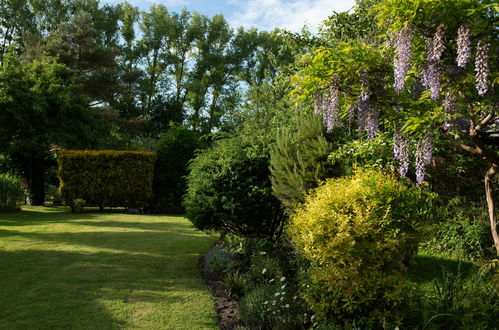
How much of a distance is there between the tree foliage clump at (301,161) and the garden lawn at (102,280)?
6.86ft

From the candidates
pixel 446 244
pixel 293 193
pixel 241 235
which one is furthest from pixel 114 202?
pixel 446 244

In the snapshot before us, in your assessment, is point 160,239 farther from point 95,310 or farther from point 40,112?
point 40,112

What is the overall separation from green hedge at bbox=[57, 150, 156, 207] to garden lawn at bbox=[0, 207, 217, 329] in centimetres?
565

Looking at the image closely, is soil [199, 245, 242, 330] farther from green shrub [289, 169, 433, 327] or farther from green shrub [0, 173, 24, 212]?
green shrub [0, 173, 24, 212]

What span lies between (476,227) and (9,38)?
34386mm

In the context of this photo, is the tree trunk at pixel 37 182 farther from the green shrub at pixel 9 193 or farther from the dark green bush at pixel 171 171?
the dark green bush at pixel 171 171

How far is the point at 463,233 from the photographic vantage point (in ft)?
25.5

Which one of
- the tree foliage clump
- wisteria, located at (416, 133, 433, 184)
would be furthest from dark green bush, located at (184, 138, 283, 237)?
wisteria, located at (416, 133, 433, 184)

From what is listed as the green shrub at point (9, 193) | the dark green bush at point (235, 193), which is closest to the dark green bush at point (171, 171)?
the green shrub at point (9, 193)

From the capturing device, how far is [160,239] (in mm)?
10008

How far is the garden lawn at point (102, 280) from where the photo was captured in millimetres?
4766

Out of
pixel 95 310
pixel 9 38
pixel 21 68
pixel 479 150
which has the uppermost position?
pixel 9 38

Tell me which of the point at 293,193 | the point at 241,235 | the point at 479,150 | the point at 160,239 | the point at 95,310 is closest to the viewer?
the point at 479,150

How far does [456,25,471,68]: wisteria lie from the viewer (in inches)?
142
